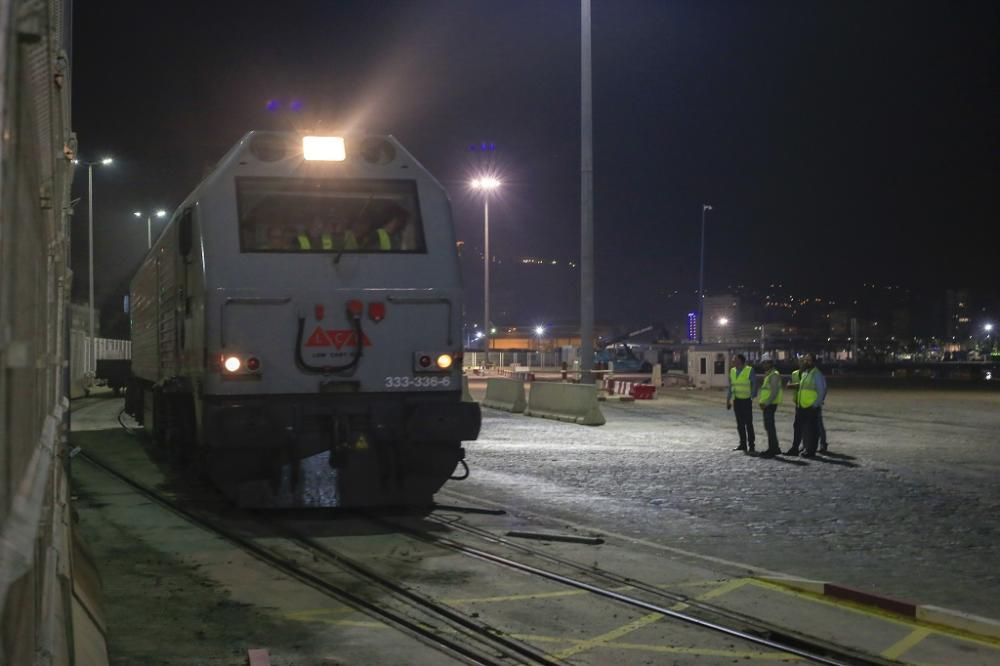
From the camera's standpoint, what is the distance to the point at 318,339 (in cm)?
1007

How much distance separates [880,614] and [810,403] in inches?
401

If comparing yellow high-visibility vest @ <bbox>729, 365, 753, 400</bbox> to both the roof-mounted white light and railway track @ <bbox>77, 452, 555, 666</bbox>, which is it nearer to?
the roof-mounted white light

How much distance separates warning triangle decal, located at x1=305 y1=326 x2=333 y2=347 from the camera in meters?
10.0

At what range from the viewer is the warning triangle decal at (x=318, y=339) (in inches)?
395

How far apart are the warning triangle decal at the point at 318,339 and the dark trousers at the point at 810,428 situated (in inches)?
379

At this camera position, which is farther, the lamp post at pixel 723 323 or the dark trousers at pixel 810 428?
the lamp post at pixel 723 323

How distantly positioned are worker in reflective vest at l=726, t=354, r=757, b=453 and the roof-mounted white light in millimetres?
8890

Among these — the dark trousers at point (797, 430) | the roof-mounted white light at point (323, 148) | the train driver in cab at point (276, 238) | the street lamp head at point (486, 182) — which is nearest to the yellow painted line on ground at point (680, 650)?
the train driver in cab at point (276, 238)

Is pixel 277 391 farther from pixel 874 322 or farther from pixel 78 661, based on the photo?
pixel 874 322

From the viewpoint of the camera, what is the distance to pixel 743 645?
20.5ft

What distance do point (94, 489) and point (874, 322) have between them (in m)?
163

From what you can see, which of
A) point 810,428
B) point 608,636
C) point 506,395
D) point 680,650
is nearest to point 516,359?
point 506,395

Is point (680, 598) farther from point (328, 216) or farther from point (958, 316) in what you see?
point (958, 316)

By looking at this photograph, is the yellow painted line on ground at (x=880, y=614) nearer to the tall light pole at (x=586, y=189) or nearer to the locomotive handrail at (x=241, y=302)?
the locomotive handrail at (x=241, y=302)
